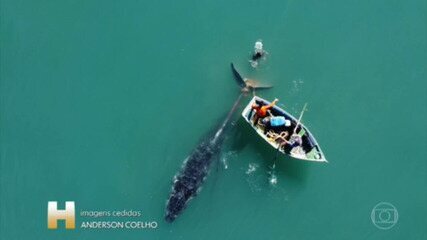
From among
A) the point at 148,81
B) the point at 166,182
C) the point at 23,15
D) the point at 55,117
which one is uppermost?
the point at 23,15

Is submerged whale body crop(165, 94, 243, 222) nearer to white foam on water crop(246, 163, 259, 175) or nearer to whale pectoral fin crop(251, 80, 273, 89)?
whale pectoral fin crop(251, 80, 273, 89)

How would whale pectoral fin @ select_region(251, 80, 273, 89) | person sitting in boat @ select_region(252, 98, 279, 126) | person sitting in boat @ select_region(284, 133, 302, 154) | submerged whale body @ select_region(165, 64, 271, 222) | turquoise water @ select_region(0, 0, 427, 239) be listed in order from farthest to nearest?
1. whale pectoral fin @ select_region(251, 80, 273, 89)
2. turquoise water @ select_region(0, 0, 427, 239)
3. submerged whale body @ select_region(165, 64, 271, 222)
4. person sitting in boat @ select_region(284, 133, 302, 154)
5. person sitting in boat @ select_region(252, 98, 279, 126)

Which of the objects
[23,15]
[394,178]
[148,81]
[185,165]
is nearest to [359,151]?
[394,178]

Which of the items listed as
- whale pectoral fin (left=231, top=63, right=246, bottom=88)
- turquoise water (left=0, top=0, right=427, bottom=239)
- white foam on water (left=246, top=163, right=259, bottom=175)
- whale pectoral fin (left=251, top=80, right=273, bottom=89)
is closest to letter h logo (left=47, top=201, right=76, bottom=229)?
turquoise water (left=0, top=0, right=427, bottom=239)

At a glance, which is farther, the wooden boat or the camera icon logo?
the camera icon logo

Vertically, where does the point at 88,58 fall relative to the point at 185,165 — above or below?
above

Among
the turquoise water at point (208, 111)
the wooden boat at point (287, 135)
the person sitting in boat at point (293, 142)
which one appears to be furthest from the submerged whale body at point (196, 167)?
the person sitting in boat at point (293, 142)

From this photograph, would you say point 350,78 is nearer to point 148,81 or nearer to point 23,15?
point 148,81
